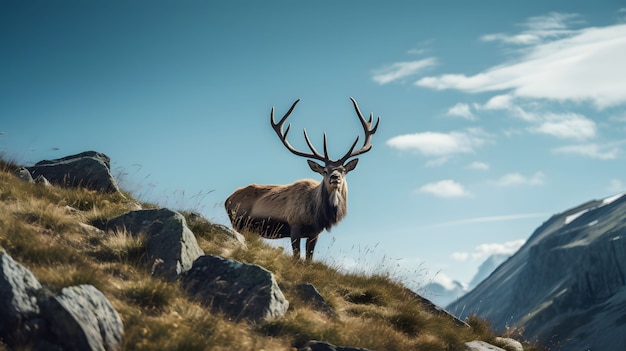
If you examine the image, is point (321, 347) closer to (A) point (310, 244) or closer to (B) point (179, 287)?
(B) point (179, 287)

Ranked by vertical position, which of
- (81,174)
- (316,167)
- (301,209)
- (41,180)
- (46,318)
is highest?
(316,167)

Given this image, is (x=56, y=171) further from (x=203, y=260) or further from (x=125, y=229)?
(x=203, y=260)

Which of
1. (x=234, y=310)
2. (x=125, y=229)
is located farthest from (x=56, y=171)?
(x=234, y=310)

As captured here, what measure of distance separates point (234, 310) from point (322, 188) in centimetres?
807

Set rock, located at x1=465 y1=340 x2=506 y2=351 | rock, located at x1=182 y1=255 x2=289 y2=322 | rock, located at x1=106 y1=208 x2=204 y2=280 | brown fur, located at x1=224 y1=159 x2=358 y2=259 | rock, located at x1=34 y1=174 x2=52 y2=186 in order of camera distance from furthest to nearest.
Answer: brown fur, located at x1=224 y1=159 x2=358 y2=259, rock, located at x1=34 y1=174 x2=52 y2=186, rock, located at x1=465 y1=340 x2=506 y2=351, rock, located at x1=106 y1=208 x2=204 y2=280, rock, located at x1=182 y1=255 x2=289 y2=322

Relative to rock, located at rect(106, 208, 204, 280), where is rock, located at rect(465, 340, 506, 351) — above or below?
below

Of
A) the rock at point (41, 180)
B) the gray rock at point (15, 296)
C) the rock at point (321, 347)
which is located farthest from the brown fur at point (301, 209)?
the gray rock at point (15, 296)

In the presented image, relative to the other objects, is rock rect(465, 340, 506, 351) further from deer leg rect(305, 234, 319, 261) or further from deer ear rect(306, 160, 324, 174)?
deer ear rect(306, 160, 324, 174)

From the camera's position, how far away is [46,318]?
774 cm

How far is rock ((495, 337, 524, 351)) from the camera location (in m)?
13.6

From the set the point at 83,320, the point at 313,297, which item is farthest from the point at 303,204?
the point at 83,320

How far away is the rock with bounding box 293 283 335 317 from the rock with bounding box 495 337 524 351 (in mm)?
4256

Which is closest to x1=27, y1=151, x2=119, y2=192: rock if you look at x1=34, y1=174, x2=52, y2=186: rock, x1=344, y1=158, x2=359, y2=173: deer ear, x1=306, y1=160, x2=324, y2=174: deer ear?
x1=34, y1=174, x2=52, y2=186: rock

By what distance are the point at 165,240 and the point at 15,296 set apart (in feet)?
11.0
